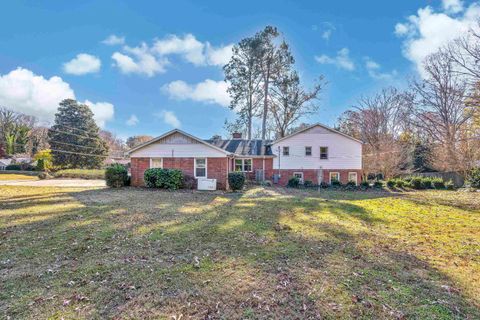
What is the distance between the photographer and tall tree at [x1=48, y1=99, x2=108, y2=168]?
3956 cm

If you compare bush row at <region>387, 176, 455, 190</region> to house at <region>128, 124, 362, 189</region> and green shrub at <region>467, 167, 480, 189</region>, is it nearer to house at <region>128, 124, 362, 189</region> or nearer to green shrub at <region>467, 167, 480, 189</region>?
green shrub at <region>467, 167, 480, 189</region>

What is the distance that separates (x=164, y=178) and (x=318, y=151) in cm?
1439

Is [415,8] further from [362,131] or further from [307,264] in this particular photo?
[362,131]

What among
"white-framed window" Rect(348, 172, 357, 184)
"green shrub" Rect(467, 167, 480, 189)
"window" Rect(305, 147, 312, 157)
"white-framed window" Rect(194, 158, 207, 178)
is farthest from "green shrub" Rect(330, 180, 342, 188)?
"white-framed window" Rect(194, 158, 207, 178)

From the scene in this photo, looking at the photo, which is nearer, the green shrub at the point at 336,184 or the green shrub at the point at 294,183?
the green shrub at the point at 336,184

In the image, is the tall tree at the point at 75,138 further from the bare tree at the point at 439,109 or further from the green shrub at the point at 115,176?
the bare tree at the point at 439,109

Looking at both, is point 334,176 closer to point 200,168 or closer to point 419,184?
point 419,184

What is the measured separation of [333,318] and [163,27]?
1865cm

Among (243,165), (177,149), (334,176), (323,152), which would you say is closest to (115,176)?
(177,149)

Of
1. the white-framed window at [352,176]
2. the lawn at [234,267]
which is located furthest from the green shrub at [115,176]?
the white-framed window at [352,176]

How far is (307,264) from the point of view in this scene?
505cm

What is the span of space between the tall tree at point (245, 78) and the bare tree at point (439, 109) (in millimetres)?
16836

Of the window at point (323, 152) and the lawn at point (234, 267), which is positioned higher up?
the window at point (323, 152)

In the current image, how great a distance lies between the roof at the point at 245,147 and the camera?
25797 mm
